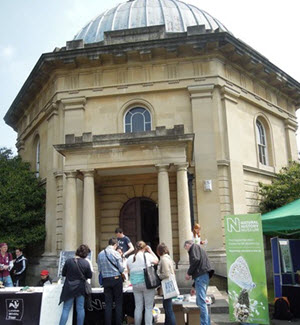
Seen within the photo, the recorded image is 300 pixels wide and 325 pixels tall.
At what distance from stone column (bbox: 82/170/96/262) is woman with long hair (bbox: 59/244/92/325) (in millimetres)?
5275

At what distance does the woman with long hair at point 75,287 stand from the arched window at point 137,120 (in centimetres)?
943

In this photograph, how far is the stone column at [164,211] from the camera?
11984 millimetres

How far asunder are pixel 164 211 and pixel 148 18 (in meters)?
13.0

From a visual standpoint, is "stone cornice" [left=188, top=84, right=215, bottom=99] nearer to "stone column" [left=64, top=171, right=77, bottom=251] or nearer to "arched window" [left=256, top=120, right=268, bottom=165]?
"arched window" [left=256, top=120, right=268, bottom=165]

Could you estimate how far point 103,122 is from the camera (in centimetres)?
1591

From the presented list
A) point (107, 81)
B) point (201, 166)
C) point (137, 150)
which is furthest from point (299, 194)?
point (107, 81)

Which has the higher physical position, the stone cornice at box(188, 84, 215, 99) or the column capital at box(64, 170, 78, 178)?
the stone cornice at box(188, 84, 215, 99)

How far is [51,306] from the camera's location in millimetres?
7332

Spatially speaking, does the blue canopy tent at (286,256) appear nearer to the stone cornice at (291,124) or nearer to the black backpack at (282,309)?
the black backpack at (282,309)

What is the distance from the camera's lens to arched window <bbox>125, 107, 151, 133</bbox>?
15.9 metres

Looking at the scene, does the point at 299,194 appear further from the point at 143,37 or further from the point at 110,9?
the point at 110,9

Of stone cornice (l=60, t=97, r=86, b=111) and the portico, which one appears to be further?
stone cornice (l=60, t=97, r=86, b=111)

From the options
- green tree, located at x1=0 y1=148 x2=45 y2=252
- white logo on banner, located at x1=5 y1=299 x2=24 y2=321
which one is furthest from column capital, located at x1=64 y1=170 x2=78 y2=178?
white logo on banner, located at x1=5 y1=299 x2=24 y2=321

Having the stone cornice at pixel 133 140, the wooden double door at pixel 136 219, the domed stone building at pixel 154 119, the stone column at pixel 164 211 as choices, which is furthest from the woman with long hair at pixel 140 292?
the wooden double door at pixel 136 219
